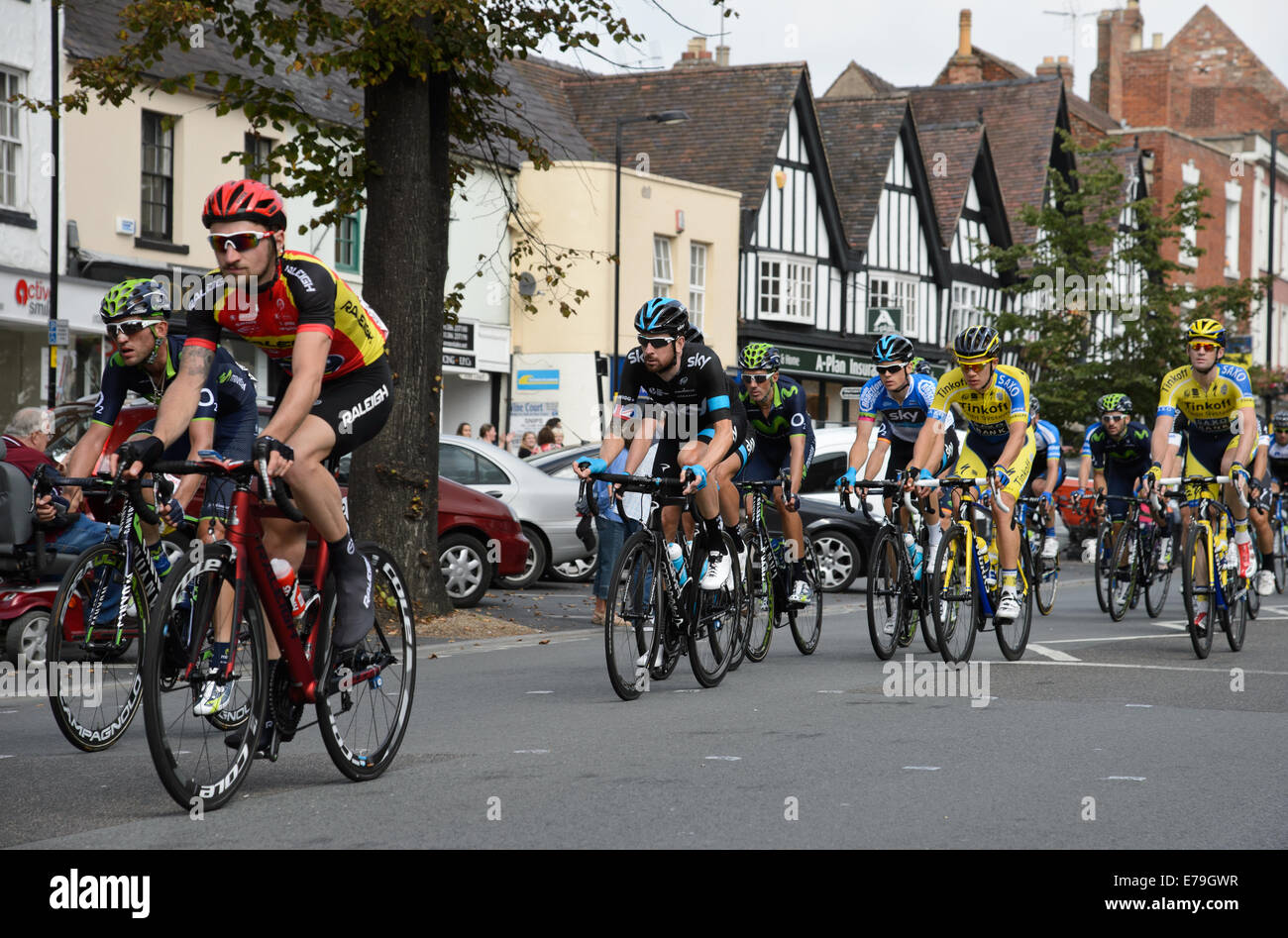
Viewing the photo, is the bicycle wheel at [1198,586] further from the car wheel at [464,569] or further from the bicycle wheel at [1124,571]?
the car wheel at [464,569]

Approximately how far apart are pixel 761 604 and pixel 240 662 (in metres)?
5.73

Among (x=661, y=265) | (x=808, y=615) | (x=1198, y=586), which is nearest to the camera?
(x=1198, y=586)

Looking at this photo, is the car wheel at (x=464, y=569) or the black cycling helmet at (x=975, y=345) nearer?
the black cycling helmet at (x=975, y=345)

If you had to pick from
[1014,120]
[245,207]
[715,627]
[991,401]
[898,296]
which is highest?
[1014,120]

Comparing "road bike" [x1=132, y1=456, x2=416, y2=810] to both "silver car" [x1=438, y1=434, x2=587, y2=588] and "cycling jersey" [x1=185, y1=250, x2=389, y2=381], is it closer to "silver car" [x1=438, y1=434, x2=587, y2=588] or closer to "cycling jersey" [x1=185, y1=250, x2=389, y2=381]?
"cycling jersey" [x1=185, y1=250, x2=389, y2=381]

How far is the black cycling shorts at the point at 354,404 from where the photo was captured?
6.42 m

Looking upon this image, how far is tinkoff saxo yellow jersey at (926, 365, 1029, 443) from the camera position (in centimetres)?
1138

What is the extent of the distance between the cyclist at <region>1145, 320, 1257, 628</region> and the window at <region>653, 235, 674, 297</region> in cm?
2673

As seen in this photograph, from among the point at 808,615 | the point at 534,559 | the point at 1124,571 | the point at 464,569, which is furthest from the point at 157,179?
the point at 808,615

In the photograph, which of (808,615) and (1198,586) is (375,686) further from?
(1198,586)

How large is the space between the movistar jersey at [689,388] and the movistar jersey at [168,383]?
2040mm

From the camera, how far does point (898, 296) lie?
1880 inches

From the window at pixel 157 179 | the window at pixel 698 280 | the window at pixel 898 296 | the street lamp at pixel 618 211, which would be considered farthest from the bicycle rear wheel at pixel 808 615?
the window at pixel 898 296
